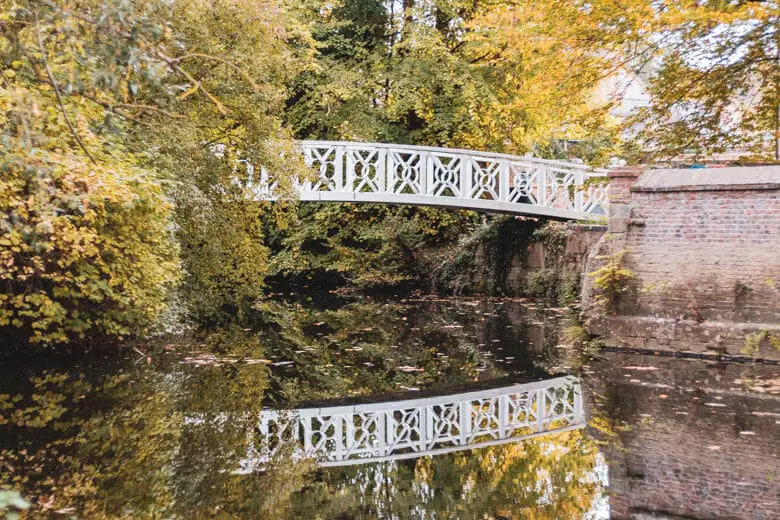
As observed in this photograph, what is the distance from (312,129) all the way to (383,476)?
1969cm

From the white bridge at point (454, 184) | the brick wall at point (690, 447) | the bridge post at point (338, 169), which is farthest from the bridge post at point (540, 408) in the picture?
the bridge post at point (338, 169)

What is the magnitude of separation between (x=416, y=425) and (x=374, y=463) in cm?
133

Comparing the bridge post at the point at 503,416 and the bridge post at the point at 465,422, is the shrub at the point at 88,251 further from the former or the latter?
the bridge post at the point at 503,416

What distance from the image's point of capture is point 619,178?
12367mm

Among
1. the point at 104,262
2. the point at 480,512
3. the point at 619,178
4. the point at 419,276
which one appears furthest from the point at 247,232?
the point at 480,512

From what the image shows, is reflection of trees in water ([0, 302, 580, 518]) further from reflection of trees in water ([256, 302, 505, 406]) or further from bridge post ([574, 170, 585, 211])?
bridge post ([574, 170, 585, 211])

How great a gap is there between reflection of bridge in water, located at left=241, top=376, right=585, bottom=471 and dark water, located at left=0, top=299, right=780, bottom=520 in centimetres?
17

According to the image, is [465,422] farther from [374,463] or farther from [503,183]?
[503,183]

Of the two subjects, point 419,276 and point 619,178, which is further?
point 419,276

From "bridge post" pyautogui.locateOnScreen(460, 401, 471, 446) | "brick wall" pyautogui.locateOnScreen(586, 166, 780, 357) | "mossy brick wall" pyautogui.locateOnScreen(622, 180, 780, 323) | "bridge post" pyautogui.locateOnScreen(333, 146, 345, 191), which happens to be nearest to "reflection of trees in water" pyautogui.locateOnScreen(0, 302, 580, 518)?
"bridge post" pyautogui.locateOnScreen(460, 401, 471, 446)

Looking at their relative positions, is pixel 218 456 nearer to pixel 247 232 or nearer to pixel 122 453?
pixel 122 453

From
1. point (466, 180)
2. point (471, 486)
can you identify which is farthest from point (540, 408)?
point (466, 180)

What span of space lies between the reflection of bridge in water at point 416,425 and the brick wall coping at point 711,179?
138 inches

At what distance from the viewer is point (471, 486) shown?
5684 mm
